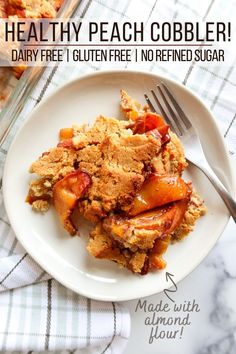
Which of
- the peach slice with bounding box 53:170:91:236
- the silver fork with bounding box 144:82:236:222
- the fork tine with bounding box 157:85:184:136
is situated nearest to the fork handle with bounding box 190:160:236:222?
the silver fork with bounding box 144:82:236:222

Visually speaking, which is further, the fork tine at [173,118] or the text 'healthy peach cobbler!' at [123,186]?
the fork tine at [173,118]

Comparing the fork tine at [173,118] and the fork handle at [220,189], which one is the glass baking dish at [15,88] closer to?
the fork tine at [173,118]

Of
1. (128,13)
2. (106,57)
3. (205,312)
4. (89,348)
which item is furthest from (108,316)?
(128,13)

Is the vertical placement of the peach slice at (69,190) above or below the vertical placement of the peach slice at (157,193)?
below

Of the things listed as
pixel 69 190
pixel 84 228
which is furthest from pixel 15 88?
pixel 84 228

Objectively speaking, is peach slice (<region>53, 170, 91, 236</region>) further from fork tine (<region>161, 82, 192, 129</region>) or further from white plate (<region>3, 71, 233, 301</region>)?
fork tine (<region>161, 82, 192, 129</region>)

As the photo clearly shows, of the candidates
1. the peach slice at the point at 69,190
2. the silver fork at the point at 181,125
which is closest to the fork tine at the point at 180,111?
the silver fork at the point at 181,125
